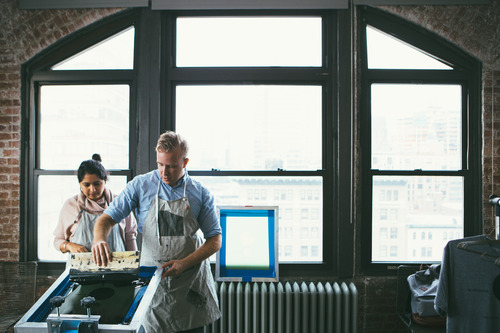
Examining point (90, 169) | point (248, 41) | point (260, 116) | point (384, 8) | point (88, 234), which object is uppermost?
point (384, 8)

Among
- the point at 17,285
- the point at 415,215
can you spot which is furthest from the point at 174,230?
the point at 415,215

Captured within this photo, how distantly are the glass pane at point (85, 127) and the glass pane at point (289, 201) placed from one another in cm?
87

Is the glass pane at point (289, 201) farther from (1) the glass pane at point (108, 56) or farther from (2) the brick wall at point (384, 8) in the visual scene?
(1) the glass pane at point (108, 56)

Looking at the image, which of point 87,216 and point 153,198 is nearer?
point 153,198

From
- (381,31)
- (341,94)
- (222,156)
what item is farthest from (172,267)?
(381,31)

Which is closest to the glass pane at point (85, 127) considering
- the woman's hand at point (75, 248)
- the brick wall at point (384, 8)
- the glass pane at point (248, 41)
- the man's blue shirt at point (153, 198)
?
the brick wall at point (384, 8)

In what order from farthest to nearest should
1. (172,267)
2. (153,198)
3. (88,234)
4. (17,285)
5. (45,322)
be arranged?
(17,285) < (88,234) < (153,198) < (172,267) < (45,322)

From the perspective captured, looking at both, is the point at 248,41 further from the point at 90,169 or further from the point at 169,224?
the point at 169,224

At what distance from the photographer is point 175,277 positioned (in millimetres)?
1877

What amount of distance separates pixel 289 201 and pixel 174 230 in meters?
1.29

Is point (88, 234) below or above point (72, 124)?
below

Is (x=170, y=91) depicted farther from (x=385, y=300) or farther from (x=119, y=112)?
(x=385, y=300)

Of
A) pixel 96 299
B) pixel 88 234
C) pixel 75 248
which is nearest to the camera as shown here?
pixel 96 299

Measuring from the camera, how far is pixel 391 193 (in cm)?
296
